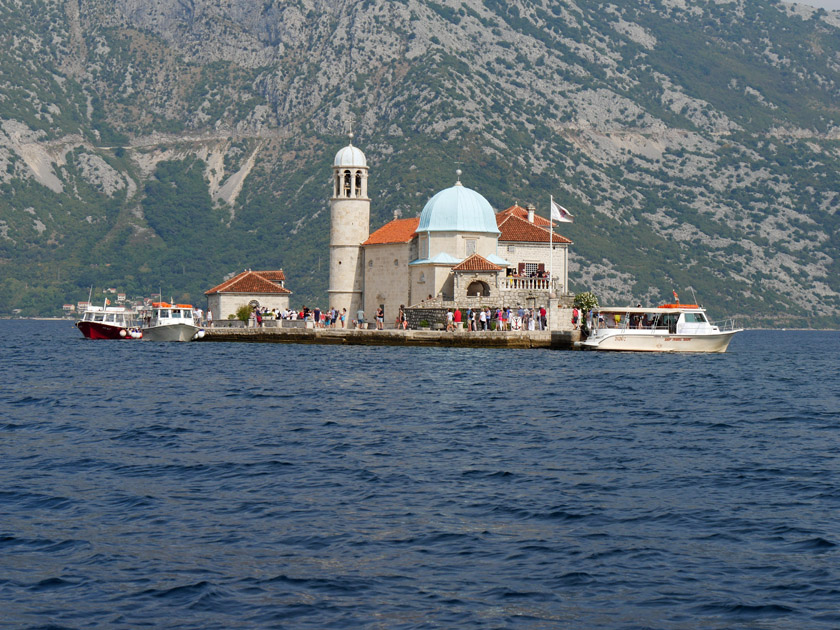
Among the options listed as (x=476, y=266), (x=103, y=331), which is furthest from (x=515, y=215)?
(x=103, y=331)

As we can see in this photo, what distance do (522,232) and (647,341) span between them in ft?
50.2

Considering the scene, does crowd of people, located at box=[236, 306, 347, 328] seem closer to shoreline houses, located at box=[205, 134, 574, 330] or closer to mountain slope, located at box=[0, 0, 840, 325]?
shoreline houses, located at box=[205, 134, 574, 330]

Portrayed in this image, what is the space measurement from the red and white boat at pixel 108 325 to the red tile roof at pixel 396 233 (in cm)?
1632

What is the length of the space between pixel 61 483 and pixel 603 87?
16058cm

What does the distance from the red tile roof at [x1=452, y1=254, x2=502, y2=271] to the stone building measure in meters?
17.5

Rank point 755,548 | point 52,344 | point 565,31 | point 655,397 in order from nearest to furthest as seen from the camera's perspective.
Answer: point 755,548 → point 655,397 → point 52,344 → point 565,31

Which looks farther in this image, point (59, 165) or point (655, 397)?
point (59, 165)

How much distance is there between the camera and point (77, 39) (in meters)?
200

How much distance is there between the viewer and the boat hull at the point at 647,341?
5506 cm

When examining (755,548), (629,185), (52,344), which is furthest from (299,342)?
(629,185)

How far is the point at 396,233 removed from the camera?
70125mm

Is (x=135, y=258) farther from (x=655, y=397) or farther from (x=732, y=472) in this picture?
(x=732, y=472)

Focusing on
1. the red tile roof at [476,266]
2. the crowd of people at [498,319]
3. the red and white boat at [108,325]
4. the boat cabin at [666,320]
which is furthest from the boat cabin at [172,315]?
the boat cabin at [666,320]

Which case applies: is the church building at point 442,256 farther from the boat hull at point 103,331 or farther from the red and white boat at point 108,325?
the boat hull at point 103,331
